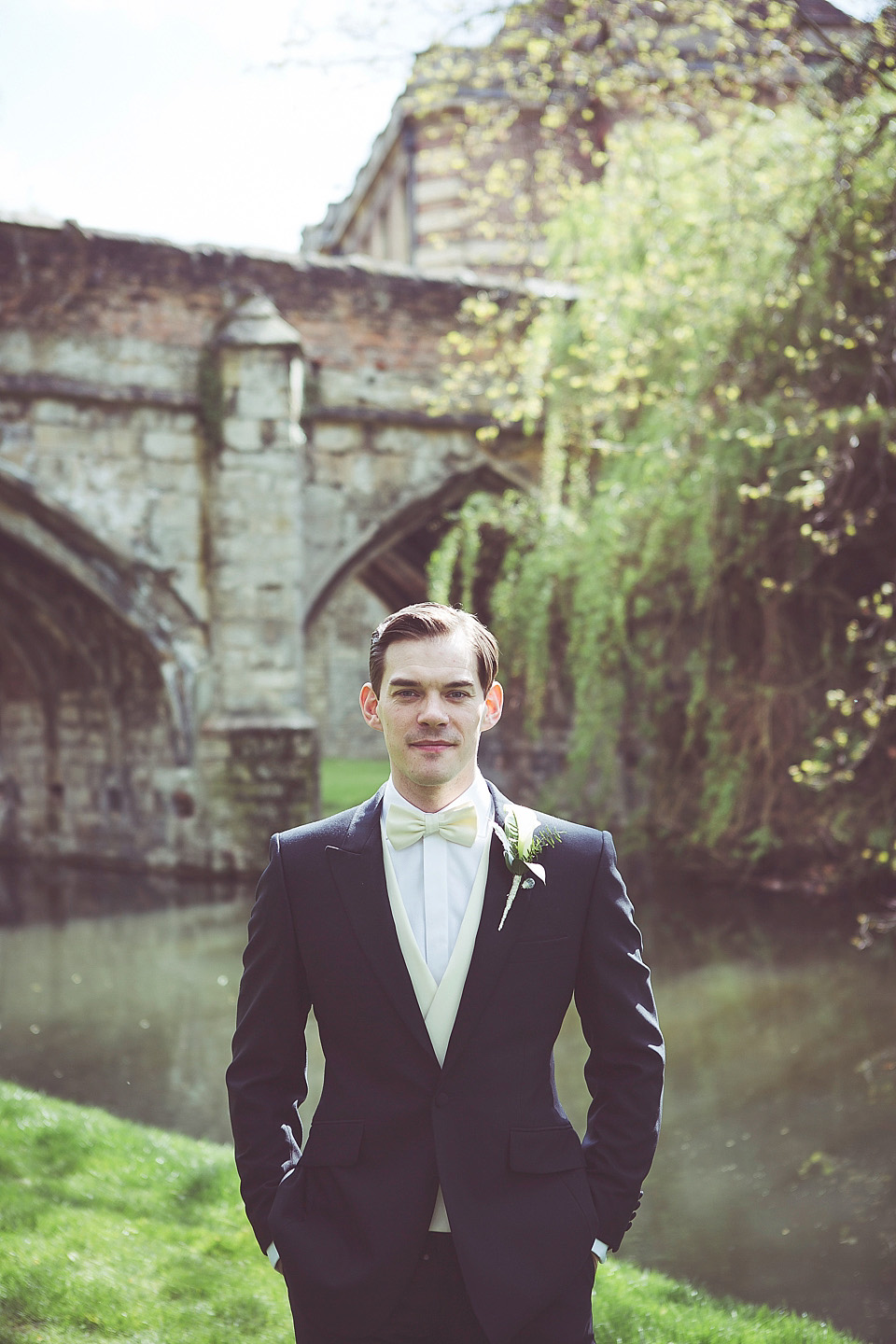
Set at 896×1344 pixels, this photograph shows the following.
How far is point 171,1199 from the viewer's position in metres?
3.19

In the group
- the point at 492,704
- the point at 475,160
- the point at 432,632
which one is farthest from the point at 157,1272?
the point at 475,160

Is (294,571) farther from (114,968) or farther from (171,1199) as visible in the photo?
(171,1199)

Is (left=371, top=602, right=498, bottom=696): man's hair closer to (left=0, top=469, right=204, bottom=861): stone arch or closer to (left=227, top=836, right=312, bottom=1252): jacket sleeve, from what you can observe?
(left=227, top=836, right=312, bottom=1252): jacket sleeve

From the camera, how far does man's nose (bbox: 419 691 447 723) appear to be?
1.58 meters

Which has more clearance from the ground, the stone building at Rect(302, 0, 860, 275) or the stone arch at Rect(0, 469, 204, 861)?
the stone building at Rect(302, 0, 860, 275)

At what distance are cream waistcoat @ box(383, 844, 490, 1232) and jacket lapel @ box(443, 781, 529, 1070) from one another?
13mm

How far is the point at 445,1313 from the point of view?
1484 millimetres

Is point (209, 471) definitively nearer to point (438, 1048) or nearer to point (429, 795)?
point (429, 795)

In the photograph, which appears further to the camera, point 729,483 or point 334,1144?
point 729,483

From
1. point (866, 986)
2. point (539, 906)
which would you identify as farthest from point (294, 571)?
point (539, 906)

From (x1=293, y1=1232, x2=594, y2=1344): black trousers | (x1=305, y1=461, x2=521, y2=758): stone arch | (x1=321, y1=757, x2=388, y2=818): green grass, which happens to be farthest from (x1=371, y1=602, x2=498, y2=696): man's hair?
(x1=321, y1=757, x2=388, y2=818): green grass

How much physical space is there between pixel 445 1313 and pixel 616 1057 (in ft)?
1.25

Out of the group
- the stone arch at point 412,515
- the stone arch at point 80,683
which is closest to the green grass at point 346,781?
the stone arch at point 80,683

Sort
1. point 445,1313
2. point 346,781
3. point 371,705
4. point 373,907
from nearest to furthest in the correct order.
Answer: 1. point 445,1313
2. point 373,907
3. point 371,705
4. point 346,781
